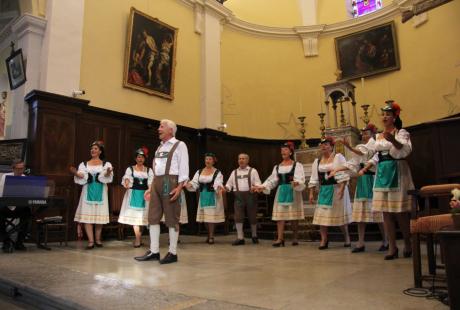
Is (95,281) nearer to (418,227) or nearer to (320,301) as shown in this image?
(320,301)

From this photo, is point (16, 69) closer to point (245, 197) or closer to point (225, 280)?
point (245, 197)

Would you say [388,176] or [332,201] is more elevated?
[388,176]

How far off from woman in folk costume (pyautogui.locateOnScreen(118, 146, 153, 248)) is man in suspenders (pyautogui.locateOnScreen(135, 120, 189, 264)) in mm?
1810

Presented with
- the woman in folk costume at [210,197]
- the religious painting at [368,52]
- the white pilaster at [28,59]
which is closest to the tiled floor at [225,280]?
the woman in folk costume at [210,197]

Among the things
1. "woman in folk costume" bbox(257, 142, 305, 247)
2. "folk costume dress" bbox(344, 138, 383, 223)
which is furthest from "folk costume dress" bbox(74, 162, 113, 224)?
"folk costume dress" bbox(344, 138, 383, 223)

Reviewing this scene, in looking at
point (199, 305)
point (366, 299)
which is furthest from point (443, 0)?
point (199, 305)

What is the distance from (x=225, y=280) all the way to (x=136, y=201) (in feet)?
11.6

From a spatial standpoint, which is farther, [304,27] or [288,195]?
[304,27]

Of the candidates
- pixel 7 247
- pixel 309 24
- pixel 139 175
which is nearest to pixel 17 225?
pixel 7 247

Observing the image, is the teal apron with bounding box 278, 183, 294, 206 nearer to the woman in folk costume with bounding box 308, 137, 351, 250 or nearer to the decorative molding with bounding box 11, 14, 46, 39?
the woman in folk costume with bounding box 308, 137, 351, 250

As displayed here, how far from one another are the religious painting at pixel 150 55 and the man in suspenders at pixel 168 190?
16.3 ft

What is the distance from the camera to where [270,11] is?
43.0 ft

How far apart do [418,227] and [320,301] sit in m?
0.98

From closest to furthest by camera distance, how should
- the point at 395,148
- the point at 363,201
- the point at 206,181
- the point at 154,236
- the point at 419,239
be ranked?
the point at 419,239 < the point at 395,148 < the point at 154,236 < the point at 363,201 < the point at 206,181
